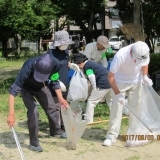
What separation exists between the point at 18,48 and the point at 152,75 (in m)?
17.5

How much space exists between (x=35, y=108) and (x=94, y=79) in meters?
1.40

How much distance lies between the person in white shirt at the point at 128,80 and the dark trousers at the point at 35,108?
0.76 meters

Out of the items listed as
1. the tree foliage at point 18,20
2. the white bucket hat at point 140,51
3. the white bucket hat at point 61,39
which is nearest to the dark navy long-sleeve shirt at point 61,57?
the white bucket hat at point 61,39

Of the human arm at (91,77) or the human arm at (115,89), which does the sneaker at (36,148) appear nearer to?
the human arm at (115,89)

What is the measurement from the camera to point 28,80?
13.4 ft

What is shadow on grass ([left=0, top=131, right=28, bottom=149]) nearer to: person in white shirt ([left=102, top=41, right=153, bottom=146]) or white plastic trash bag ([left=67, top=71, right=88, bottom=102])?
white plastic trash bag ([left=67, top=71, right=88, bottom=102])

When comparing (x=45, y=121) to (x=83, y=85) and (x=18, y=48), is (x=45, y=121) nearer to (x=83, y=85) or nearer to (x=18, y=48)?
(x=83, y=85)

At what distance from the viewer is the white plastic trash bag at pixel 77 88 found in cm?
519

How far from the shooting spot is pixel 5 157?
417cm

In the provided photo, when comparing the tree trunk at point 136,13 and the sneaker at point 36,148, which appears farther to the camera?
the tree trunk at point 136,13

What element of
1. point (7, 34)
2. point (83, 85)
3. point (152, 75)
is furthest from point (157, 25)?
point (83, 85)

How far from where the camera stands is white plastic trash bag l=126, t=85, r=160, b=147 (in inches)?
183

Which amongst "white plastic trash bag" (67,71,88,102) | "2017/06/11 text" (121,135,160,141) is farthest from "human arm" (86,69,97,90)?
"2017/06/11 text" (121,135,160,141)

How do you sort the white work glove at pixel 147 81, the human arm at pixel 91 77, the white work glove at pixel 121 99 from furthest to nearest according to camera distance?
the human arm at pixel 91 77
the white work glove at pixel 147 81
the white work glove at pixel 121 99
